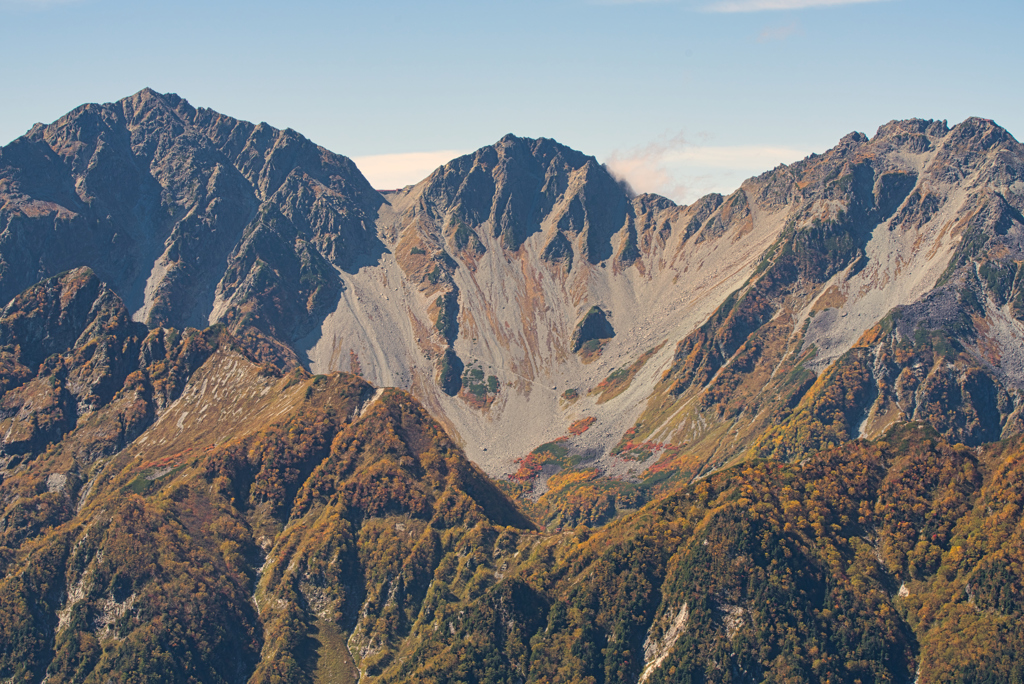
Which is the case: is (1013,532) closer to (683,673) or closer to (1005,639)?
(1005,639)

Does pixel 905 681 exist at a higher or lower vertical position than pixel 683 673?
lower

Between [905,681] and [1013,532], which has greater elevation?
[1013,532]

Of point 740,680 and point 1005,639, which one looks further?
point 740,680

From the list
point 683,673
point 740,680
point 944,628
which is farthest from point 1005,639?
point 683,673

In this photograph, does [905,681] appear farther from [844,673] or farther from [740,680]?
[740,680]

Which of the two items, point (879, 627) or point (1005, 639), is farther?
point (879, 627)

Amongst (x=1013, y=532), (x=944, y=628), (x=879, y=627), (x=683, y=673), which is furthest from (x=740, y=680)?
(x=1013, y=532)

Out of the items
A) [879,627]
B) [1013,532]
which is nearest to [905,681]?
[879,627]
